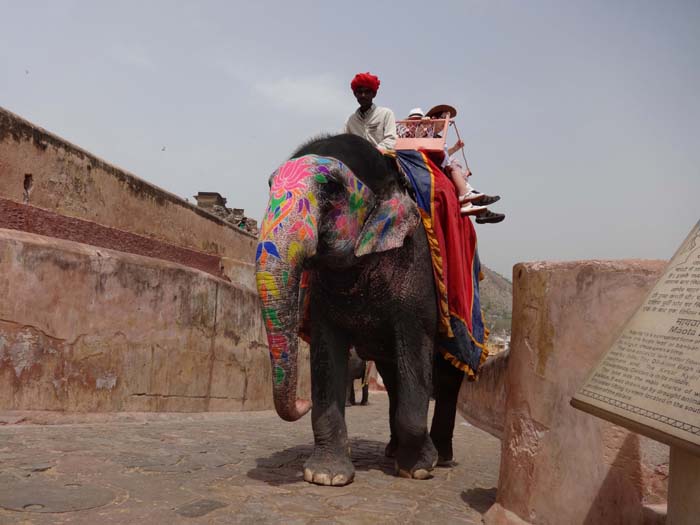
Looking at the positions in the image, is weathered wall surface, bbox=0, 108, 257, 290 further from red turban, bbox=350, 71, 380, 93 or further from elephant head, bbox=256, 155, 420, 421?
elephant head, bbox=256, 155, 420, 421

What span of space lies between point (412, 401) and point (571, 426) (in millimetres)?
1407

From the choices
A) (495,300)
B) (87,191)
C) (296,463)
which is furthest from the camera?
(495,300)

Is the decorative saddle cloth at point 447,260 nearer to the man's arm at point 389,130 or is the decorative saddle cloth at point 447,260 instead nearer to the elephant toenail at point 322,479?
the man's arm at point 389,130

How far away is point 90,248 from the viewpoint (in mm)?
6457

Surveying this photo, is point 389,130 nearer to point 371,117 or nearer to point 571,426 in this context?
point 371,117

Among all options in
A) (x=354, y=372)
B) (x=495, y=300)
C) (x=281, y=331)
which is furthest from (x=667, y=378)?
(x=495, y=300)

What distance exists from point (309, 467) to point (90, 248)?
378cm

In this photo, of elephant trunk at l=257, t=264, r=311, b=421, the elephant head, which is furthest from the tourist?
elephant trunk at l=257, t=264, r=311, b=421

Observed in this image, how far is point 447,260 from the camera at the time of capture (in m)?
4.39

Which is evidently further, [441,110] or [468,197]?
[441,110]

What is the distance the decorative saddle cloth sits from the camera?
427 cm

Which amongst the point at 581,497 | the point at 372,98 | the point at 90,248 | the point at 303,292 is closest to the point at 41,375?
the point at 90,248

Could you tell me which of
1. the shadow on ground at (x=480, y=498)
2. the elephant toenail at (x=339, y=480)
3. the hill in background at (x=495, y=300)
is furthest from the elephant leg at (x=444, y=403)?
the hill in background at (x=495, y=300)

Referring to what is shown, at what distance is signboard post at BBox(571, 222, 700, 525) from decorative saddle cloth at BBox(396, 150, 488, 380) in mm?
1936
